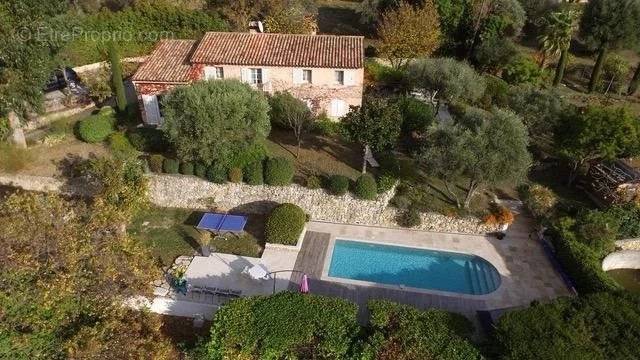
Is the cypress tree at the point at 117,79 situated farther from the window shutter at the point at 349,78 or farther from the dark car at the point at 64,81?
the window shutter at the point at 349,78

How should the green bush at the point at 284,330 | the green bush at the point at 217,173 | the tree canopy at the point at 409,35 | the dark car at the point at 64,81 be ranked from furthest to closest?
the tree canopy at the point at 409,35, the dark car at the point at 64,81, the green bush at the point at 217,173, the green bush at the point at 284,330

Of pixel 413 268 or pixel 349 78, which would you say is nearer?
pixel 413 268

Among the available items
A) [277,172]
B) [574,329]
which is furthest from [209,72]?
[574,329]

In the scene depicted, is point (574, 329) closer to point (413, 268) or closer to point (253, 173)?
point (413, 268)

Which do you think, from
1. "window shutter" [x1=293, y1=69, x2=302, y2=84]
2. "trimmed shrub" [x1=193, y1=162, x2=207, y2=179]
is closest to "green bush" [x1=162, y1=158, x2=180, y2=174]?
"trimmed shrub" [x1=193, y1=162, x2=207, y2=179]

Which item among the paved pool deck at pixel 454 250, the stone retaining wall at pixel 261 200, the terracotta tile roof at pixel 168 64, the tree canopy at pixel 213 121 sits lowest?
the paved pool deck at pixel 454 250

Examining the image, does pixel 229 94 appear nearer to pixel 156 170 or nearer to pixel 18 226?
pixel 156 170

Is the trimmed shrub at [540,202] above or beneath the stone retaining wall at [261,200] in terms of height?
above

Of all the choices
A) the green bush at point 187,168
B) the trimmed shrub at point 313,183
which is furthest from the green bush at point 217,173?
the trimmed shrub at point 313,183
